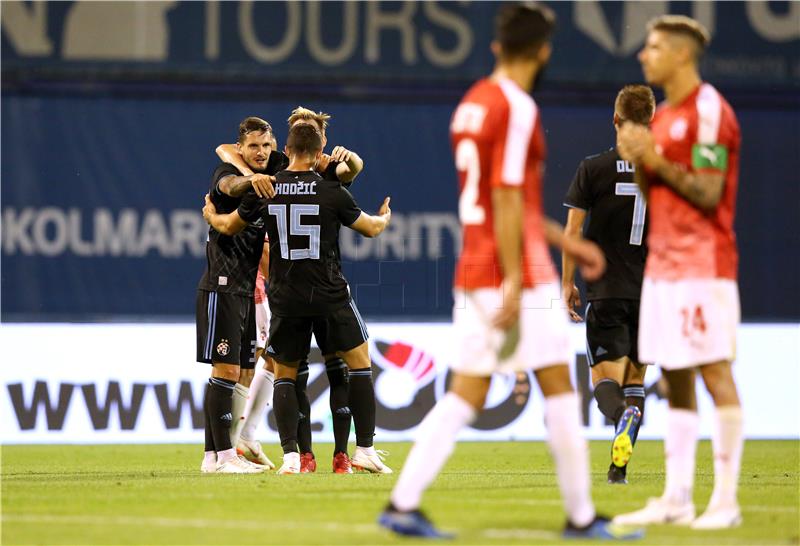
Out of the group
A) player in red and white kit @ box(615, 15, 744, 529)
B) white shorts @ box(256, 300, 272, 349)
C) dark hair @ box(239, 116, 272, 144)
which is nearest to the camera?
player in red and white kit @ box(615, 15, 744, 529)

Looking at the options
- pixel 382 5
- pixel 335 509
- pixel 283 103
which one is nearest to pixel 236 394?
pixel 335 509

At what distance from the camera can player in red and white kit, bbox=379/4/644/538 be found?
17.5 ft

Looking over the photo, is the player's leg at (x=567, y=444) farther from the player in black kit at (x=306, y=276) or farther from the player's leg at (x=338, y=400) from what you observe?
the player's leg at (x=338, y=400)

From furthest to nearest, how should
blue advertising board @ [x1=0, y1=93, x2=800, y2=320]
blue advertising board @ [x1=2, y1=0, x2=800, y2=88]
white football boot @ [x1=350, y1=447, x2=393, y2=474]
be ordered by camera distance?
blue advertising board @ [x1=2, y1=0, x2=800, y2=88] < blue advertising board @ [x1=0, y1=93, x2=800, y2=320] < white football boot @ [x1=350, y1=447, x2=393, y2=474]

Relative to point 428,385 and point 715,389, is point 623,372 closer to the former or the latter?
point 715,389

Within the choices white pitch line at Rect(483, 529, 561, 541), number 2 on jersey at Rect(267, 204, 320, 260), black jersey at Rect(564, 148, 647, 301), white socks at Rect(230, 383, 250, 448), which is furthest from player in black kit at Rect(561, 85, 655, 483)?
white pitch line at Rect(483, 529, 561, 541)

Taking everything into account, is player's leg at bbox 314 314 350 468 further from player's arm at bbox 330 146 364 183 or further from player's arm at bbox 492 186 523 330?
player's arm at bbox 492 186 523 330

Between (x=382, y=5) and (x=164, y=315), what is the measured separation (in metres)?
4.12

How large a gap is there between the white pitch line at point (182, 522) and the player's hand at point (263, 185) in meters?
2.88

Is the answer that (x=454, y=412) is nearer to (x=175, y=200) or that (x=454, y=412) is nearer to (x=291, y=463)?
(x=291, y=463)

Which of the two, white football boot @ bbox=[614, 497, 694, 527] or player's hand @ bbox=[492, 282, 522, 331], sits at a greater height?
player's hand @ bbox=[492, 282, 522, 331]

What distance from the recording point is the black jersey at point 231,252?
9.27 metres

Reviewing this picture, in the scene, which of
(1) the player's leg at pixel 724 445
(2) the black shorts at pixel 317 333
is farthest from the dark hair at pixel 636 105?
(1) the player's leg at pixel 724 445

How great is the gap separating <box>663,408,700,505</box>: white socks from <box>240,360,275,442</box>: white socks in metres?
4.41
